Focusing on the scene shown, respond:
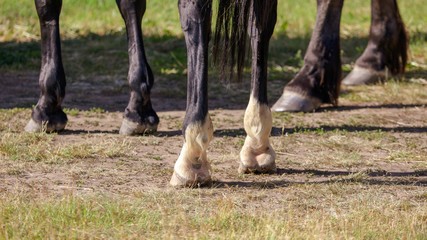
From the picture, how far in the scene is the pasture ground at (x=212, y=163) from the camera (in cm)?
263

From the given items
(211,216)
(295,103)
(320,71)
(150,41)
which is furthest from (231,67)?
(150,41)

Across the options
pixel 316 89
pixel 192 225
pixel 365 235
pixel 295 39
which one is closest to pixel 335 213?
pixel 365 235

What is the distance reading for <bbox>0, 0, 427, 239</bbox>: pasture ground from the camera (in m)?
2.63

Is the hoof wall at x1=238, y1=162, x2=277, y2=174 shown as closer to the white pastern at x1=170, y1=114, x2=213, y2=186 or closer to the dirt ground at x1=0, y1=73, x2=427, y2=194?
the dirt ground at x1=0, y1=73, x2=427, y2=194

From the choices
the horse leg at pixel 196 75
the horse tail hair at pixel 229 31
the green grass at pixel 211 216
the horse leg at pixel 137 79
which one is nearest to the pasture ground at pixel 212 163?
the green grass at pixel 211 216

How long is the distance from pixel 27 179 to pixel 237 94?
129 inches

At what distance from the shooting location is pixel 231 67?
12.0ft

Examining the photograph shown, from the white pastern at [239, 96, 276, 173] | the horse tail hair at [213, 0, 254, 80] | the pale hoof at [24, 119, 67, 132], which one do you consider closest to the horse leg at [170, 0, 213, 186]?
the horse tail hair at [213, 0, 254, 80]

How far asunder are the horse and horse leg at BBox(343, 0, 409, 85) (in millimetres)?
10

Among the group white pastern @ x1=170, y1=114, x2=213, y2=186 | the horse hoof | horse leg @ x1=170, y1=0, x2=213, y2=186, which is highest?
horse leg @ x1=170, y1=0, x2=213, y2=186

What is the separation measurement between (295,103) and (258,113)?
2.04 m

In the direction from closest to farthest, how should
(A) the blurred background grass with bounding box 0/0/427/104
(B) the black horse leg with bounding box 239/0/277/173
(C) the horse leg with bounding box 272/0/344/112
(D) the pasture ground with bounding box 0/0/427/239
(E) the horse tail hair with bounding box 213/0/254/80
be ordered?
1. (D) the pasture ground with bounding box 0/0/427/239
2. (E) the horse tail hair with bounding box 213/0/254/80
3. (B) the black horse leg with bounding box 239/0/277/173
4. (C) the horse leg with bounding box 272/0/344/112
5. (A) the blurred background grass with bounding box 0/0/427/104

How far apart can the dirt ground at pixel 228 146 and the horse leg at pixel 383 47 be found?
31.0 inches

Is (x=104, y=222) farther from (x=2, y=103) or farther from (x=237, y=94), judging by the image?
(x=237, y=94)
